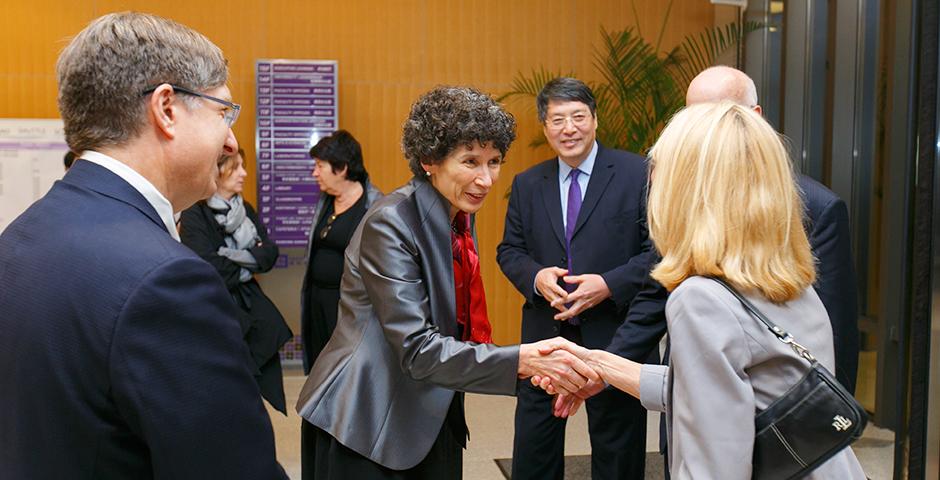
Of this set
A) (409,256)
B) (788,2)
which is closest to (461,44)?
(788,2)

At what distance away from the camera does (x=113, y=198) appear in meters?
1.22

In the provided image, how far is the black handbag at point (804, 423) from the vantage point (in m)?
1.49

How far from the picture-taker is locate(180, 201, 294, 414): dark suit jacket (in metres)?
4.66

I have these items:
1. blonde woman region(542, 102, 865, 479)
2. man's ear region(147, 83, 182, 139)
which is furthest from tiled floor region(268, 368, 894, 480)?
man's ear region(147, 83, 182, 139)

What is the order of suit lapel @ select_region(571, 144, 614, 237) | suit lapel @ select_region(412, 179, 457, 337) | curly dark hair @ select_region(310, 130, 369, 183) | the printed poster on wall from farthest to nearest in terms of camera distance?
the printed poster on wall < curly dark hair @ select_region(310, 130, 369, 183) < suit lapel @ select_region(571, 144, 614, 237) < suit lapel @ select_region(412, 179, 457, 337)

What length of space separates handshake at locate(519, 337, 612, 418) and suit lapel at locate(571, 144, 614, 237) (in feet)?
4.25

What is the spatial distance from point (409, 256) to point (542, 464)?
162cm

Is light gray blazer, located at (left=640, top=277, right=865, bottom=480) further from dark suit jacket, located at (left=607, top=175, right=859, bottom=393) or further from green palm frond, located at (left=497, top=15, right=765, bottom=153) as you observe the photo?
green palm frond, located at (left=497, top=15, right=765, bottom=153)

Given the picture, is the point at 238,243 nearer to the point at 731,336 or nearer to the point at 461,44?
the point at 461,44

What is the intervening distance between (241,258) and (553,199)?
1932 mm

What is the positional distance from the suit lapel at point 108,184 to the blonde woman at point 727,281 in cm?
91

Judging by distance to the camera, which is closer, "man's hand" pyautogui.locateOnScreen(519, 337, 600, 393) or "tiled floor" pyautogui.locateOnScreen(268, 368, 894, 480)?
"man's hand" pyautogui.locateOnScreen(519, 337, 600, 393)

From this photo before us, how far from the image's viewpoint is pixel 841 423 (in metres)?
1.49

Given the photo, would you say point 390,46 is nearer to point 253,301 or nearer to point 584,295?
point 253,301
